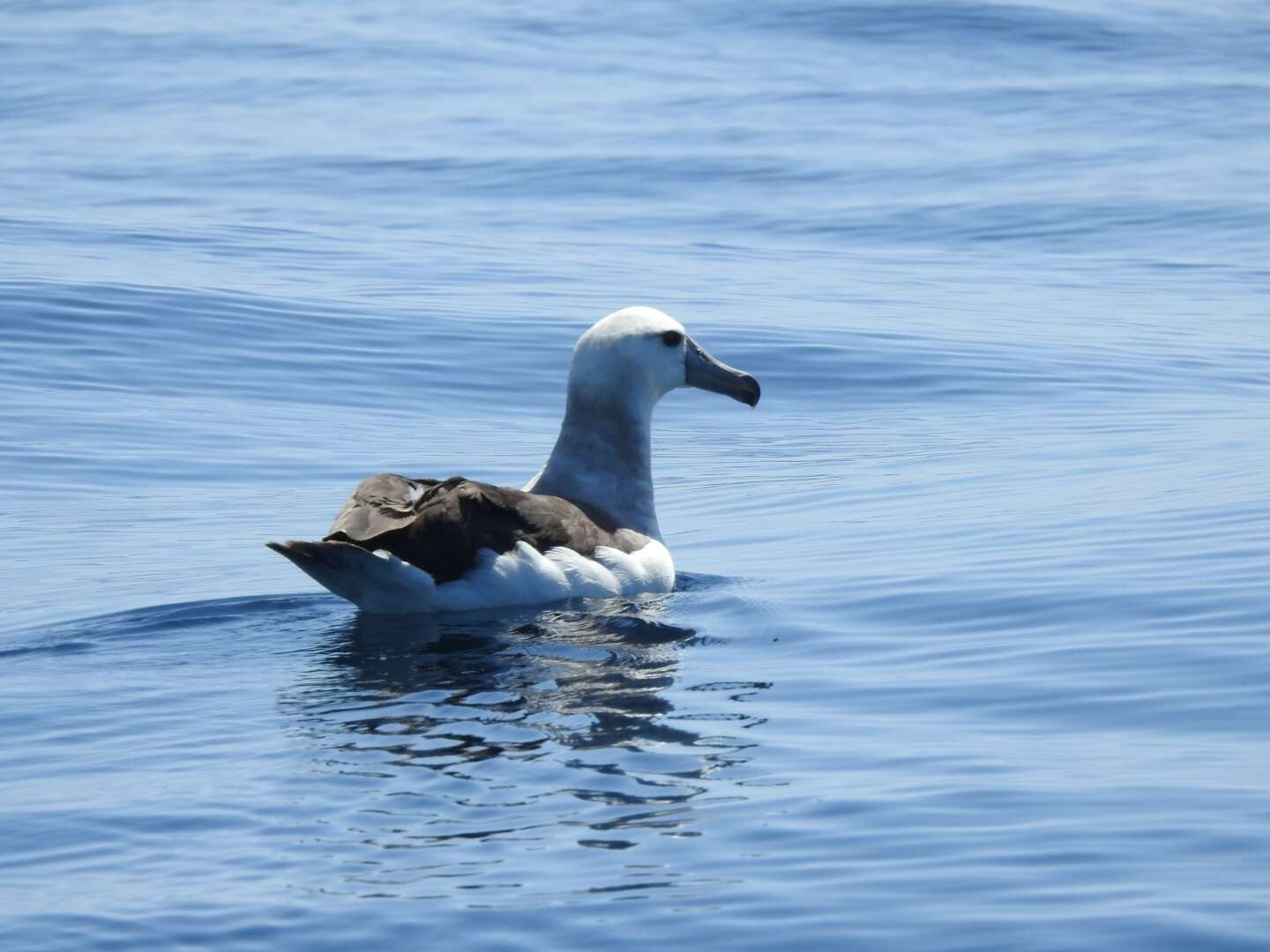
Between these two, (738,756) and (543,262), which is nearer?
(738,756)

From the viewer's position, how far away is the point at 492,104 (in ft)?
151

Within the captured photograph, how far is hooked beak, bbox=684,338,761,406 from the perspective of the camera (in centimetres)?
1388

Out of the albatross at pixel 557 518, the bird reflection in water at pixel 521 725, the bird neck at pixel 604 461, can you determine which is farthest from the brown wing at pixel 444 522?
the bird neck at pixel 604 461

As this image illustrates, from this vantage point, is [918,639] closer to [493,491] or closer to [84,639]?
[493,491]

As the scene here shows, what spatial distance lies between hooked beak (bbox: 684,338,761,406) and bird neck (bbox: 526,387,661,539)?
0.45 metres

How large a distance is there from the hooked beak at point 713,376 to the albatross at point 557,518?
0.01m

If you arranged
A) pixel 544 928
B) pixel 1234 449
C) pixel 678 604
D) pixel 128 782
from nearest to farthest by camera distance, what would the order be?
1. pixel 544 928
2. pixel 128 782
3. pixel 678 604
4. pixel 1234 449

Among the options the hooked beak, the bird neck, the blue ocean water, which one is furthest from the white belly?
the hooked beak

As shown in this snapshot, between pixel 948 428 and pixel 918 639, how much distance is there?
821 centimetres

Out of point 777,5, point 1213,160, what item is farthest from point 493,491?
point 777,5

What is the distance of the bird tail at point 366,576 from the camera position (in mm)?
10992

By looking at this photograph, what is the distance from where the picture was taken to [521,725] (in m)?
9.23

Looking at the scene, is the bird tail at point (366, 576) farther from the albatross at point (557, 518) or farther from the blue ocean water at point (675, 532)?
the blue ocean water at point (675, 532)

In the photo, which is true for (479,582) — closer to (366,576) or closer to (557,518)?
(366,576)
